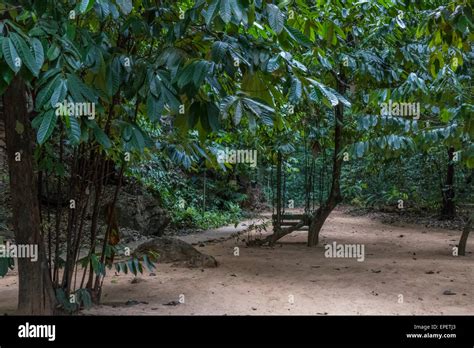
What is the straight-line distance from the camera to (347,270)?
657 cm

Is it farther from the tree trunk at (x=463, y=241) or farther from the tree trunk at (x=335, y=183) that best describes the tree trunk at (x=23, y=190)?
the tree trunk at (x=463, y=241)

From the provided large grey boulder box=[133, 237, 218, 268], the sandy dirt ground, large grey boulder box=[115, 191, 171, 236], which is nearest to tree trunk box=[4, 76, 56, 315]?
the sandy dirt ground

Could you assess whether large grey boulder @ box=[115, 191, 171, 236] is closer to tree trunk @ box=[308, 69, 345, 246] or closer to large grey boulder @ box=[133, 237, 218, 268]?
large grey boulder @ box=[133, 237, 218, 268]

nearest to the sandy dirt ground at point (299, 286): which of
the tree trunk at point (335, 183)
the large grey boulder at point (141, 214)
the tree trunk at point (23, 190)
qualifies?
the tree trunk at point (335, 183)

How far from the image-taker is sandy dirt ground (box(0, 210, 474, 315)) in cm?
437

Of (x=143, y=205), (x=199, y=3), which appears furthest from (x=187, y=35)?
(x=143, y=205)

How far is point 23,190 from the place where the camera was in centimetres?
335

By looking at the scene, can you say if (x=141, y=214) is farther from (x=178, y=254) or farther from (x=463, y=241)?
(x=463, y=241)

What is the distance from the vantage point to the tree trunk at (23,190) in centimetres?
333

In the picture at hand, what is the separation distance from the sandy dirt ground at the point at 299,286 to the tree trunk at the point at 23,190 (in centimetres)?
64

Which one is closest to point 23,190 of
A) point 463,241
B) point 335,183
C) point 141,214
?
point 335,183

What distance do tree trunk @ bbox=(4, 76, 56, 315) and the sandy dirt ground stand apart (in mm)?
641

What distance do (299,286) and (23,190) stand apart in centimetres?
337

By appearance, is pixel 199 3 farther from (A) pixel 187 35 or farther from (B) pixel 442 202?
(B) pixel 442 202
